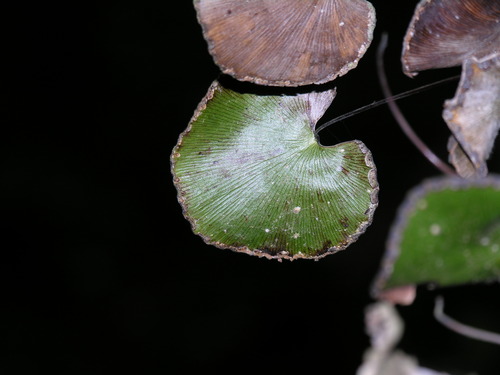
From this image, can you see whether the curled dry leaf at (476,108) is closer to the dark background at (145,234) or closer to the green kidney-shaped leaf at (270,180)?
the green kidney-shaped leaf at (270,180)

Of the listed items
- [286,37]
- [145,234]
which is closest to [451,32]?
[286,37]

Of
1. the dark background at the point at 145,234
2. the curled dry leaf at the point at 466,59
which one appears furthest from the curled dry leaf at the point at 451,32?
the dark background at the point at 145,234

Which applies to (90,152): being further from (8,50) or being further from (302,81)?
(302,81)

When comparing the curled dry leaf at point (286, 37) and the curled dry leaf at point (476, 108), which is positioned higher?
the curled dry leaf at point (286, 37)

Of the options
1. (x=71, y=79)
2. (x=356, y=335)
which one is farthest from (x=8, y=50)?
(x=356, y=335)

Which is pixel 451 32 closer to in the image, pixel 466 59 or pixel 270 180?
pixel 466 59

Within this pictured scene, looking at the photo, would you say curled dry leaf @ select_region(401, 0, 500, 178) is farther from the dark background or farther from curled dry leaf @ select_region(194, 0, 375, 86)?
the dark background

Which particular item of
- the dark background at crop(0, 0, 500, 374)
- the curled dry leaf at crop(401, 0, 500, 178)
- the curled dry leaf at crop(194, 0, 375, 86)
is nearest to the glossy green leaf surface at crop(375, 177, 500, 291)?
the curled dry leaf at crop(401, 0, 500, 178)
